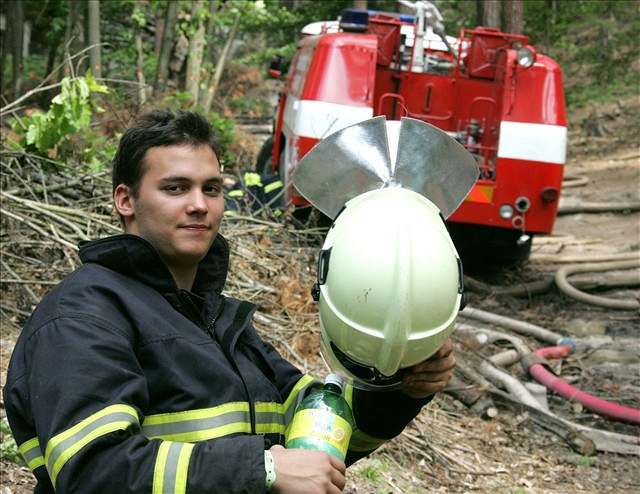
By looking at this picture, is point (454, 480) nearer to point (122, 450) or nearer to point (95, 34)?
point (122, 450)

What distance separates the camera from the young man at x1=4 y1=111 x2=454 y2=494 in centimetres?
172

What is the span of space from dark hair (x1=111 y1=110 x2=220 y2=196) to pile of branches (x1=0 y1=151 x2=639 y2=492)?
2659 millimetres

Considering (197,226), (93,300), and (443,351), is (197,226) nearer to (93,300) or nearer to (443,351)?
(93,300)

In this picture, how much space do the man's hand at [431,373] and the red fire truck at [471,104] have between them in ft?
15.6

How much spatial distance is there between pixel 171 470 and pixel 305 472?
0.88 ft

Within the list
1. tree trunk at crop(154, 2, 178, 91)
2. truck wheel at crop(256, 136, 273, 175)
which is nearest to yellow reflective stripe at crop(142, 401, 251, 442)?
truck wheel at crop(256, 136, 273, 175)

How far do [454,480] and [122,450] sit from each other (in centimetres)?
301

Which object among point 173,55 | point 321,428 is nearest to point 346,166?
point 321,428

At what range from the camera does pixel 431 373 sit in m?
2.19

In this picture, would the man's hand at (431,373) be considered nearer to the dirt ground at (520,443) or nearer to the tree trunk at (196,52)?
the dirt ground at (520,443)

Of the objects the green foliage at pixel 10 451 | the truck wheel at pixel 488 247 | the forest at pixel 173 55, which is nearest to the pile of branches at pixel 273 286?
the forest at pixel 173 55

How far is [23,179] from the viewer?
5801mm

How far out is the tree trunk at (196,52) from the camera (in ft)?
38.0

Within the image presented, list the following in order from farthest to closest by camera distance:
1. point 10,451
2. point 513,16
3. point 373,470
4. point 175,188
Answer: point 513,16 → point 373,470 → point 10,451 → point 175,188
